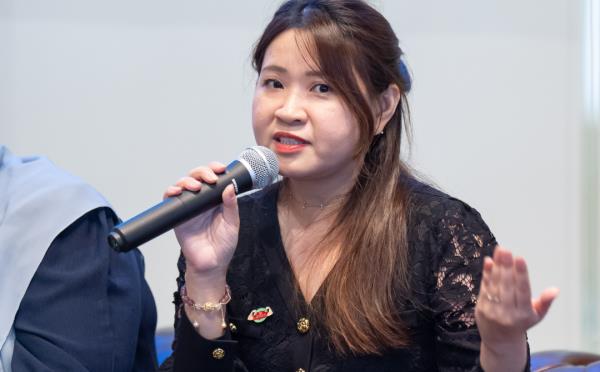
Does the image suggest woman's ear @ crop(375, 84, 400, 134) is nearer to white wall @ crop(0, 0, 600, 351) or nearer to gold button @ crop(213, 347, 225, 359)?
gold button @ crop(213, 347, 225, 359)

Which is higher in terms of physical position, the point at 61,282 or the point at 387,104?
the point at 387,104

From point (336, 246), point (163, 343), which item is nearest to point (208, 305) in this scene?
point (336, 246)

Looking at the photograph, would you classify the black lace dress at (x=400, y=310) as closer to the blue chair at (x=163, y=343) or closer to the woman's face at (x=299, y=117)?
the woman's face at (x=299, y=117)

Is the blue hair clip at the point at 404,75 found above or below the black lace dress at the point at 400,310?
above

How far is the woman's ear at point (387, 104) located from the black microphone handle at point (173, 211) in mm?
383

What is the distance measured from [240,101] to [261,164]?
155 cm

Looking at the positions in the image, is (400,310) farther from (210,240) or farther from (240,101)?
(240,101)

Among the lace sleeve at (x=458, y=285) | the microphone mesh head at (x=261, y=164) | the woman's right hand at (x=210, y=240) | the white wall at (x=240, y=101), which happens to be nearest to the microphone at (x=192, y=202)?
the microphone mesh head at (x=261, y=164)

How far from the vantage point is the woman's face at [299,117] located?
1.62 metres

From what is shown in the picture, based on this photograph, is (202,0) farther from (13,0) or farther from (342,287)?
(342,287)

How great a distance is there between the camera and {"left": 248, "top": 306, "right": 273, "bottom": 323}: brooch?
1.72 meters

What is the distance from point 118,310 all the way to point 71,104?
1350 millimetres

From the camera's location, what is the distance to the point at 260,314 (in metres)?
1.73

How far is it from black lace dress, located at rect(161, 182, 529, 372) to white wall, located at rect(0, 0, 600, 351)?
1.19 meters
